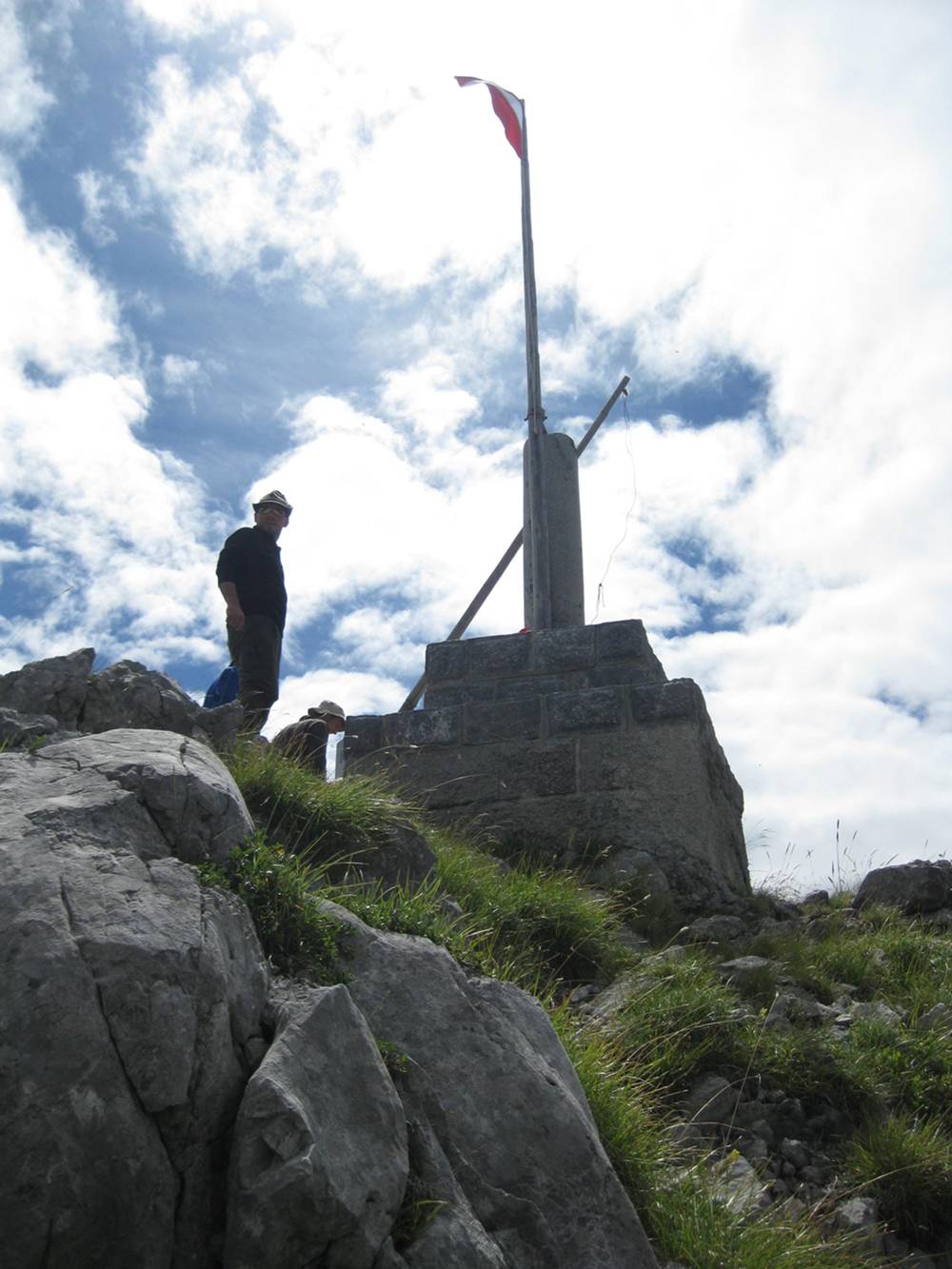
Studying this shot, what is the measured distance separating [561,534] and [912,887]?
11.9 ft

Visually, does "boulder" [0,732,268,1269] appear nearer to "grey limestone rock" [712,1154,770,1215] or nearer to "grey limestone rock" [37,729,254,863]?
"grey limestone rock" [37,729,254,863]

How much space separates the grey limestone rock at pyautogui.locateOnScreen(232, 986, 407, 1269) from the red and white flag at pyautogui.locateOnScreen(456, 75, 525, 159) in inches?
398

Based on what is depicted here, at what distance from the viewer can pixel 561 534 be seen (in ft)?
29.8

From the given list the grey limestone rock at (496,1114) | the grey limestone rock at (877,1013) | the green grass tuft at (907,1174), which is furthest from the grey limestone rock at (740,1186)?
the grey limestone rock at (877,1013)

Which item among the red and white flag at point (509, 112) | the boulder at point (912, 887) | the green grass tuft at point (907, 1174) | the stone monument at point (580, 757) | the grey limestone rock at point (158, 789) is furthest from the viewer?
the red and white flag at point (509, 112)

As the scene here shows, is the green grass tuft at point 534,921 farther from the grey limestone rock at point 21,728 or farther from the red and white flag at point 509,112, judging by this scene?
the red and white flag at point 509,112

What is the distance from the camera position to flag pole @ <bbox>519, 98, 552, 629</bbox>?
8.86m

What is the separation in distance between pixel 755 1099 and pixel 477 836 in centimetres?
280

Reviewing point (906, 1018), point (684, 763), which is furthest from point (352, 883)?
point (684, 763)

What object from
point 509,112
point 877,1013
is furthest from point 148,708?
point 509,112

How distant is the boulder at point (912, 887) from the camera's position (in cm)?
651

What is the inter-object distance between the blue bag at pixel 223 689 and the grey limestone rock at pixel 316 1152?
3.83 meters

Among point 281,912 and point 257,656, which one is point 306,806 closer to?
point 281,912

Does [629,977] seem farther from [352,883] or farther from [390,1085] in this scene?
[390,1085]
